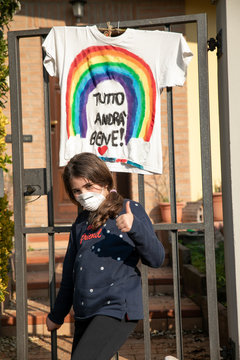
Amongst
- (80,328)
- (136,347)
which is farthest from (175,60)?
(136,347)

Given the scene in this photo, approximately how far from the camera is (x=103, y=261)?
265cm

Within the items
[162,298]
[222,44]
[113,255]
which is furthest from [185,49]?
[162,298]

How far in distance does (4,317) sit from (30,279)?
723mm

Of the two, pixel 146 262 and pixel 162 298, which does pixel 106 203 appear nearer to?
pixel 146 262

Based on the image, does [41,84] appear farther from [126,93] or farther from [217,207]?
[126,93]

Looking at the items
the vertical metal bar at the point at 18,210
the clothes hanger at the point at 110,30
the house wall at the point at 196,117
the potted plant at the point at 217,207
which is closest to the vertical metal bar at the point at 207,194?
the clothes hanger at the point at 110,30

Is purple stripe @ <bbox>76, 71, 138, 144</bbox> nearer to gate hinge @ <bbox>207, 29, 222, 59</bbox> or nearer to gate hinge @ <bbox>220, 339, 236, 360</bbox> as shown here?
gate hinge @ <bbox>207, 29, 222, 59</bbox>

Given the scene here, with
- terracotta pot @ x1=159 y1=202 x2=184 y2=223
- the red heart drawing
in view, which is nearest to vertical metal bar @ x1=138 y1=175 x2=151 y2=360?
the red heart drawing

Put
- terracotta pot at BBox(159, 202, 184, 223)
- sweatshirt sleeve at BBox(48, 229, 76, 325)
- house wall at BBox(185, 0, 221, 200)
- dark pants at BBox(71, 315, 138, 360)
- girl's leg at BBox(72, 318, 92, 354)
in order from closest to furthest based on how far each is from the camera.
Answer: dark pants at BBox(71, 315, 138, 360) < girl's leg at BBox(72, 318, 92, 354) < sweatshirt sleeve at BBox(48, 229, 76, 325) < terracotta pot at BBox(159, 202, 184, 223) < house wall at BBox(185, 0, 221, 200)

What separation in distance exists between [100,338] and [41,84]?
16.3ft

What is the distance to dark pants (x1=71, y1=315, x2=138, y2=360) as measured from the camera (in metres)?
2.56

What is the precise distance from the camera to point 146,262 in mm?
2658

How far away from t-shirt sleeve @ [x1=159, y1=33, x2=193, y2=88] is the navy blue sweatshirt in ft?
3.39

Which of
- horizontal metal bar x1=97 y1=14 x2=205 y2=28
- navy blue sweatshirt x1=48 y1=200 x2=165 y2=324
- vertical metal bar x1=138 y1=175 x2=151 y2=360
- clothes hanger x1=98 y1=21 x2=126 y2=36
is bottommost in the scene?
vertical metal bar x1=138 y1=175 x2=151 y2=360
